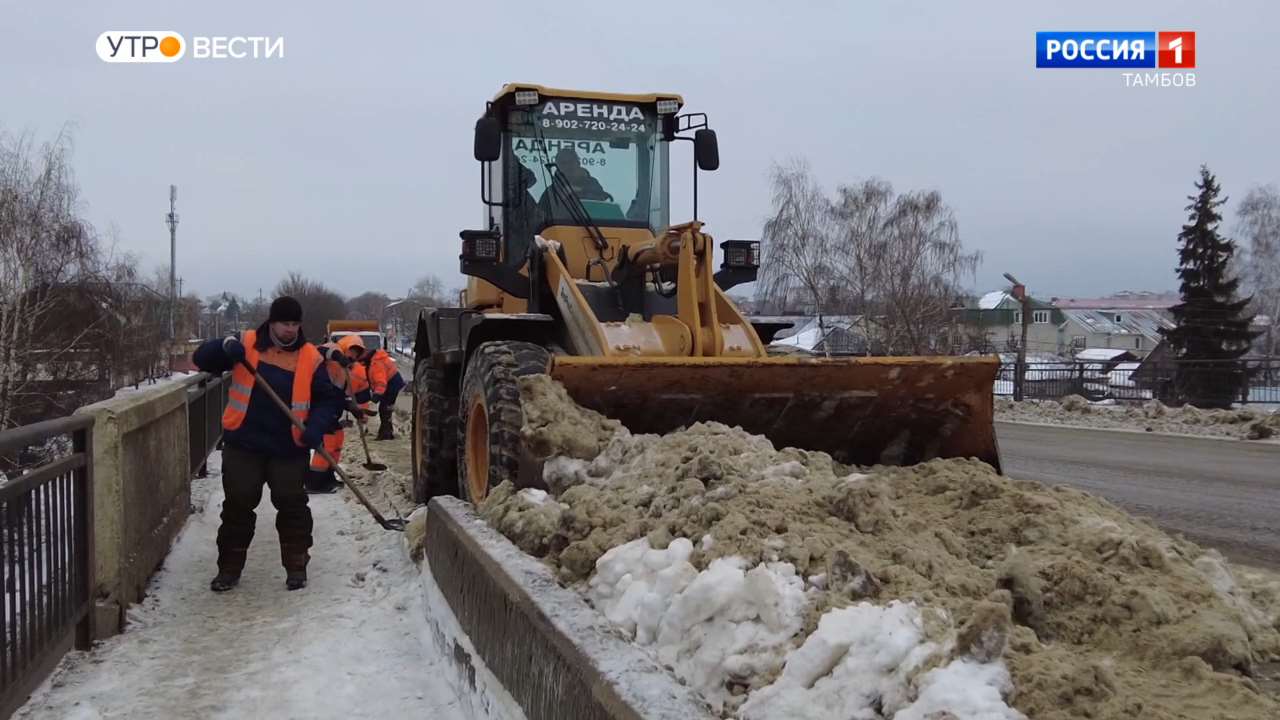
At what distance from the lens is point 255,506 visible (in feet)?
18.4

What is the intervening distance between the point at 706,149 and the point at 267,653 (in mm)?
5067

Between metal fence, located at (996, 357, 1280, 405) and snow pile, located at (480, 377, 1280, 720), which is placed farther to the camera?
metal fence, located at (996, 357, 1280, 405)

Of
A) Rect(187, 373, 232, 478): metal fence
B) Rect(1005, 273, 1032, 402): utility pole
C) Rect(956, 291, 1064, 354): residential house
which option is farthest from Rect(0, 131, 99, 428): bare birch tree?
Rect(956, 291, 1064, 354): residential house

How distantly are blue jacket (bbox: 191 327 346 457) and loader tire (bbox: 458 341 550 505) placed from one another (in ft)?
2.68

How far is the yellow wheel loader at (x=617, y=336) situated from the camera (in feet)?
18.0

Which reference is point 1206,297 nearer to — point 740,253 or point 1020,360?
point 1020,360

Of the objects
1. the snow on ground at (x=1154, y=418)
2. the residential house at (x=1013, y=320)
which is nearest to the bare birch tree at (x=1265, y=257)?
the residential house at (x=1013, y=320)

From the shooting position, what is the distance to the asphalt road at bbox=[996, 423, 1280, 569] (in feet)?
22.8

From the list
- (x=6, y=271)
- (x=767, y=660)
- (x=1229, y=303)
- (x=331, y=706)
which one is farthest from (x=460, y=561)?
(x=1229, y=303)

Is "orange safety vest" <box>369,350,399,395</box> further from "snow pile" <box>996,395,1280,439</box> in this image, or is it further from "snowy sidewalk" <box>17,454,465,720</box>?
"snow pile" <box>996,395,1280,439</box>

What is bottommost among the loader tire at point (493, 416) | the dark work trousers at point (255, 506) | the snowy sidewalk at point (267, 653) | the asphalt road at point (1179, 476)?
the asphalt road at point (1179, 476)

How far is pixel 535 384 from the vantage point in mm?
5059

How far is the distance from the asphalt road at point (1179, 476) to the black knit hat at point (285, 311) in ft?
18.7

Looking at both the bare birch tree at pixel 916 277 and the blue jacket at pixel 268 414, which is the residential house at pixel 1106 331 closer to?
the bare birch tree at pixel 916 277
